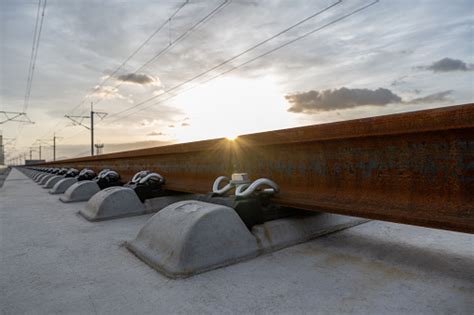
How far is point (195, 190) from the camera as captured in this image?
160 inches

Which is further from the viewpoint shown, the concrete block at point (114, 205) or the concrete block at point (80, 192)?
the concrete block at point (80, 192)

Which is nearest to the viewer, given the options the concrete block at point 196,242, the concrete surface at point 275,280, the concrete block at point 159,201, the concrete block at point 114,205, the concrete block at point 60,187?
the concrete surface at point 275,280

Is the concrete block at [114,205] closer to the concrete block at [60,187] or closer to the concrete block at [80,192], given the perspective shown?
the concrete block at [80,192]

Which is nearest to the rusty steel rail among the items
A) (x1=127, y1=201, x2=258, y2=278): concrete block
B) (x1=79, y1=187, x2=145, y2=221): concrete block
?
(x1=127, y1=201, x2=258, y2=278): concrete block

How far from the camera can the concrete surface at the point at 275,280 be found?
1529 mm

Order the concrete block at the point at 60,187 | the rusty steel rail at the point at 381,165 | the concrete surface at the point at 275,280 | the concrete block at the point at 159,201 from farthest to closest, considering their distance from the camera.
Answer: the concrete block at the point at 60,187 → the concrete block at the point at 159,201 → the rusty steel rail at the point at 381,165 → the concrete surface at the point at 275,280

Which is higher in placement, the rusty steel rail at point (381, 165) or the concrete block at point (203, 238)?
the rusty steel rail at point (381, 165)

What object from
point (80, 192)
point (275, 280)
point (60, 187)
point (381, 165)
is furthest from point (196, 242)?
point (60, 187)

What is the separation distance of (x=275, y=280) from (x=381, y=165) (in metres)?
1.19

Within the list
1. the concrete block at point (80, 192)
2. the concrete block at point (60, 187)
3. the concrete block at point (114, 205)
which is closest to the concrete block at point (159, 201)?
the concrete block at point (114, 205)

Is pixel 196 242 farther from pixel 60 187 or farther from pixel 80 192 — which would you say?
pixel 60 187

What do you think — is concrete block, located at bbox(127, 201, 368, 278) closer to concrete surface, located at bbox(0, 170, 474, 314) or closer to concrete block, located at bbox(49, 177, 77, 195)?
concrete surface, located at bbox(0, 170, 474, 314)

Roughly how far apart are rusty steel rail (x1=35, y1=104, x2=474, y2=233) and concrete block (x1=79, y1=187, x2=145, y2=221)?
161 cm

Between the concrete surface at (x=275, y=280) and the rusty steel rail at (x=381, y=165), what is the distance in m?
0.34
